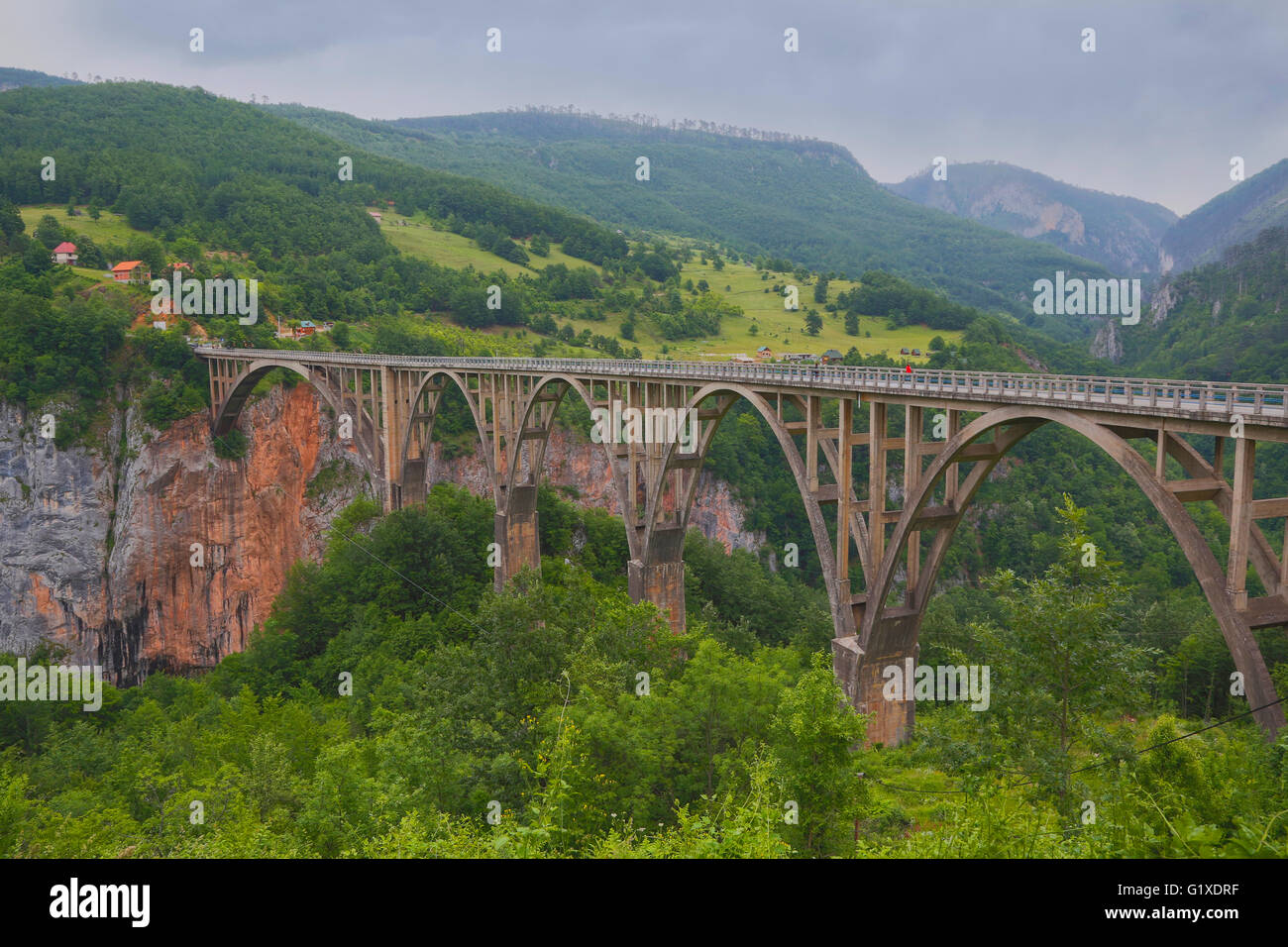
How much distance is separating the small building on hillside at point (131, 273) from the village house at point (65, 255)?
3.29 meters

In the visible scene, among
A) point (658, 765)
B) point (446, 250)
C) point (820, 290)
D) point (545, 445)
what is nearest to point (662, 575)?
point (545, 445)

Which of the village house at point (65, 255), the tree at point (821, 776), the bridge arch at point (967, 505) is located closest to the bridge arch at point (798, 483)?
→ the bridge arch at point (967, 505)

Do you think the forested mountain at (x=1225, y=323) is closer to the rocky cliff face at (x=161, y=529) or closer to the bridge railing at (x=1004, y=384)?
the bridge railing at (x=1004, y=384)

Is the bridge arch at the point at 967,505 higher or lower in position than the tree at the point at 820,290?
lower

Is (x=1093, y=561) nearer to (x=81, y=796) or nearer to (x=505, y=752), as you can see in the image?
(x=505, y=752)

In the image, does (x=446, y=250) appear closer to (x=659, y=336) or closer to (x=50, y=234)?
(x=659, y=336)

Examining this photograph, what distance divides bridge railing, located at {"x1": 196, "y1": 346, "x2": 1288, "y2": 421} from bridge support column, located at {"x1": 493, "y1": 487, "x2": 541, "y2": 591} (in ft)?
24.9

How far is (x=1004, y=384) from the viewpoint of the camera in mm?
23141

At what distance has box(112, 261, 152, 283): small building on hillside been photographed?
3137 inches

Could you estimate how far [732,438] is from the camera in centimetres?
9544

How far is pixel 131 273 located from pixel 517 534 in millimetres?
54302

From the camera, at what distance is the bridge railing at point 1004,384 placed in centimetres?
1648
